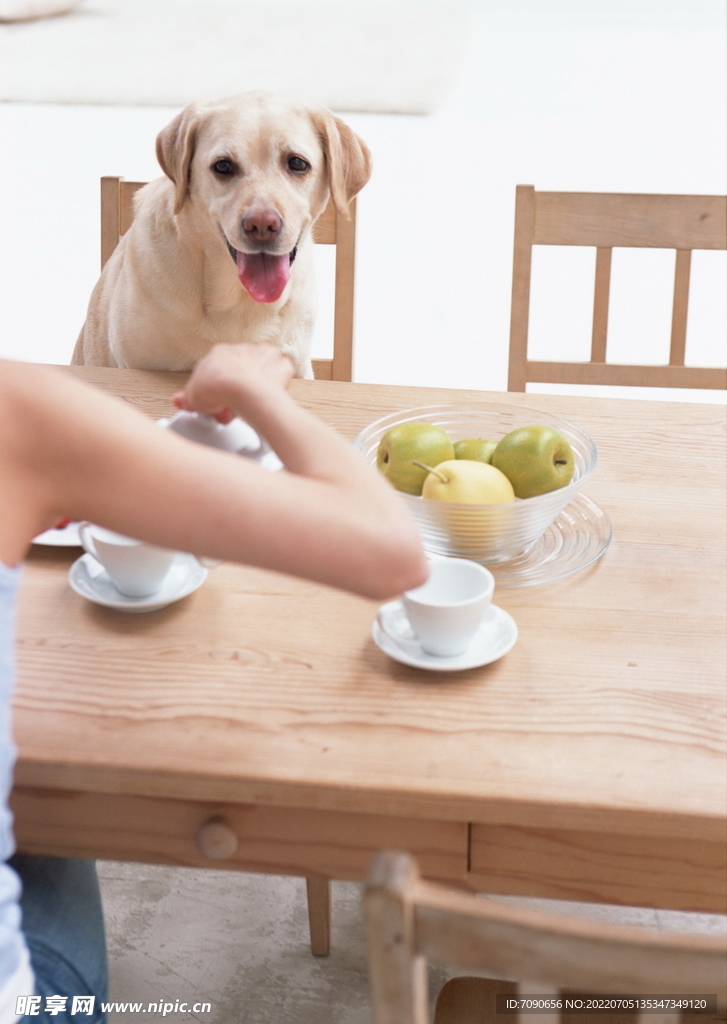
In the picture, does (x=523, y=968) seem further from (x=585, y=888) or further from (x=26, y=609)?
(x=26, y=609)

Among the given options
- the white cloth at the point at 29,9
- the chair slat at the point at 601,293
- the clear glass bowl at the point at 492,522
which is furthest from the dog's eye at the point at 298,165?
the white cloth at the point at 29,9

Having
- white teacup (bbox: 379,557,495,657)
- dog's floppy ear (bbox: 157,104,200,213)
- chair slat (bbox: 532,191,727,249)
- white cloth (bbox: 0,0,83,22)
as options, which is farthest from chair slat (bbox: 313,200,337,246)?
white cloth (bbox: 0,0,83,22)

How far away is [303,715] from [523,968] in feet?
1.44

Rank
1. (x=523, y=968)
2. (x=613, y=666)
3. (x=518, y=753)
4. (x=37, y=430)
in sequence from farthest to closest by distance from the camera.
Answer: (x=613, y=666), (x=518, y=753), (x=37, y=430), (x=523, y=968)

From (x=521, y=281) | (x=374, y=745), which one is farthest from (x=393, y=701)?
(x=521, y=281)

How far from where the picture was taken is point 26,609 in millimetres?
1089

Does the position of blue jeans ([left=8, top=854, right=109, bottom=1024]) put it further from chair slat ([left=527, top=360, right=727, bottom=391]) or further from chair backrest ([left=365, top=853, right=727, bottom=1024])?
chair slat ([left=527, top=360, right=727, bottom=391])

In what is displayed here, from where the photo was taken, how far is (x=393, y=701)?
37.5 inches

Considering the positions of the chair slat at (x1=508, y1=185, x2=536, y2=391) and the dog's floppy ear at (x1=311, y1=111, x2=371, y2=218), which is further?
the dog's floppy ear at (x1=311, y1=111, x2=371, y2=218)

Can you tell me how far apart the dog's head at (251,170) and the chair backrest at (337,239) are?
4 centimetres

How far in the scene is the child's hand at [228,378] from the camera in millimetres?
935

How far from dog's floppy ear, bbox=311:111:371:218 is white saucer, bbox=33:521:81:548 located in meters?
1.00

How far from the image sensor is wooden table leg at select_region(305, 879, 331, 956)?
1516 millimetres

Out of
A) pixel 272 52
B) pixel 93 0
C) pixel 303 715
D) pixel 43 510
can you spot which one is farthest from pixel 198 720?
pixel 93 0
